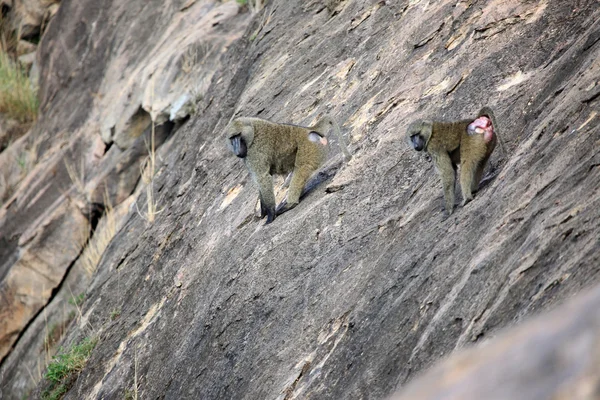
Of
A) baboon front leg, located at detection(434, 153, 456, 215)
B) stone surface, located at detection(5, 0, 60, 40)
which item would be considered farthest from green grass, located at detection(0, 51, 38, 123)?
baboon front leg, located at detection(434, 153, 456, 215)

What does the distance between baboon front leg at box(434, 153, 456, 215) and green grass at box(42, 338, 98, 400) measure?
5.06 metres

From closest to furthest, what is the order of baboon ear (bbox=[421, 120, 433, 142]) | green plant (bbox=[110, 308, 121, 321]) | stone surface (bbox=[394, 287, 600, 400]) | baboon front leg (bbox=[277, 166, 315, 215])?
stone surface (bbox=[394, 287, 600, 400]) → baboon ear (bbox=[421, 120, 433, 142]) → baboon front leg (bbox=[277, 166, 315, 215]) → green plant (bbox=[110, 308, 121, 321])

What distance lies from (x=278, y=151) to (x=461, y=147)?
212 centimetres

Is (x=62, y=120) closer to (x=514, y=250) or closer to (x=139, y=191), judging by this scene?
(x=139, y=191)

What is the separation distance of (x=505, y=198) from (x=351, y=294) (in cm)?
132

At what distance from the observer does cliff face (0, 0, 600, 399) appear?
17.1ft

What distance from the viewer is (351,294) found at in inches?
247

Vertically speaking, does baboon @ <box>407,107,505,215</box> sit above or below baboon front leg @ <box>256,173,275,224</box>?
above

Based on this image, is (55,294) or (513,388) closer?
(513,388)

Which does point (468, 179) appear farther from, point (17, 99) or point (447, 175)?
point (17, 99)

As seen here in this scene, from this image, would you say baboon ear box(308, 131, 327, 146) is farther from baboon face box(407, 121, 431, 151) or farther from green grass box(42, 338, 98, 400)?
green grass box(42, 338, 98, 400)

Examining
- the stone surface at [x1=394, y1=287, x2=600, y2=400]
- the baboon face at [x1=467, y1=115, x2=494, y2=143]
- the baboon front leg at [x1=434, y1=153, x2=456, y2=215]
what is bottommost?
the baboon front leg at [x1=434, y1=153, x2=456, y2=215]

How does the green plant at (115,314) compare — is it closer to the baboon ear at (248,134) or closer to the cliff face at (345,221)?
the cliff face at (345,221)

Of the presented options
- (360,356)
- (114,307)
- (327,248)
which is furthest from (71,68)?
(360,356)
